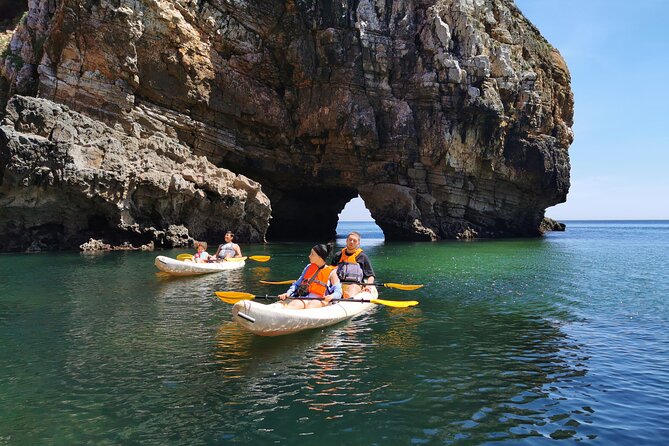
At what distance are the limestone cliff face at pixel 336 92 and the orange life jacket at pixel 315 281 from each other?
26.6m

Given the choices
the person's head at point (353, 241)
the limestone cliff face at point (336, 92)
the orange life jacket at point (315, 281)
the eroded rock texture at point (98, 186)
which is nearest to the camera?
the orange life jacket at point (315, 281)

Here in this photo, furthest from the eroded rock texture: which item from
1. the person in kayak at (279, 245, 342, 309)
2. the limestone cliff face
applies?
the person in kayak at (279, 245, 342, 309)

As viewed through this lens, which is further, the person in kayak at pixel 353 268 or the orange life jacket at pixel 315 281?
the person in kayak at pixel 353 268

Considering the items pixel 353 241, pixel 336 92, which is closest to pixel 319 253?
pixel 353 241

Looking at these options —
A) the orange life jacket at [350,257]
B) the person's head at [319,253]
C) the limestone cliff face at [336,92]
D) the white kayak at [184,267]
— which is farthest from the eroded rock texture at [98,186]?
the person's head at [319,253]

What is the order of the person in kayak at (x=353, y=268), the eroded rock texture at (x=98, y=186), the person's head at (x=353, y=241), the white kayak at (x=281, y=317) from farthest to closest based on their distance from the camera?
the eroded rock texture at (x=98, y=186) → the person in kayak at (x=353, y=268) → the person's head at (x=353, y=241) → the white kayak at (x=281, y=317)

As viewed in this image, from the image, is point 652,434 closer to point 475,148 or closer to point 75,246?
point 75,246

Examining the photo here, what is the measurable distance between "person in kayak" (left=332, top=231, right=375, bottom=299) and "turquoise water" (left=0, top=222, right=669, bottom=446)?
37.8 inches

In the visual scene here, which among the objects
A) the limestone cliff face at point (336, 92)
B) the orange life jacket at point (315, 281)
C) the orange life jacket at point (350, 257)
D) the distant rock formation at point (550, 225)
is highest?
the limestone cliff face at point (336, 92)

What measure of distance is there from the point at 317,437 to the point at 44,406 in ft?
11.8

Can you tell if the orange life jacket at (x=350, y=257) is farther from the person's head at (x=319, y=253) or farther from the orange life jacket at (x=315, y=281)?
the person's head at (x=319, y=253)

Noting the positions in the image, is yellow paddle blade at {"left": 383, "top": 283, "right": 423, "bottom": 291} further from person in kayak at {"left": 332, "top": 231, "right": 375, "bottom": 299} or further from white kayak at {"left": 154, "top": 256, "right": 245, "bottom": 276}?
white kayak at {"left": 154, "top": 256, "right": 245, "bottom": 276}

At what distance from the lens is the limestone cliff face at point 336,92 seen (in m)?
32.1

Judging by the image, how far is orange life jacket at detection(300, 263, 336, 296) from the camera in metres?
10.9
